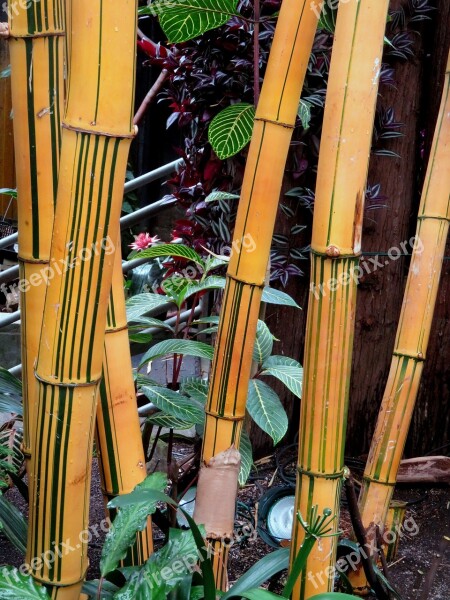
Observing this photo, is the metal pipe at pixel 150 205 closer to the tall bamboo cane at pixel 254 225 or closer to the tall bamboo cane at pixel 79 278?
the tall bamboo cane at pixel 254 225

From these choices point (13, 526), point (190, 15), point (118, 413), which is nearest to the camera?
point (118, 413)

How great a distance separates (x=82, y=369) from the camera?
76 centimetres

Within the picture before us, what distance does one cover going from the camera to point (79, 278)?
0.73 metres

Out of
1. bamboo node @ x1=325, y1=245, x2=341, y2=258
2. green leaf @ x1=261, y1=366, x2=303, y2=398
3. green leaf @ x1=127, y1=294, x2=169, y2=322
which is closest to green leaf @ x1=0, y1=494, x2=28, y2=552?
green leaf @ x1=127, y1=294, x2=169, y2=322

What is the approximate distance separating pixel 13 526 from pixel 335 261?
2.12 feet

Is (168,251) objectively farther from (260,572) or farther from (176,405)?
(260,572)

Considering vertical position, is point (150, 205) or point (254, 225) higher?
point (254, 225)

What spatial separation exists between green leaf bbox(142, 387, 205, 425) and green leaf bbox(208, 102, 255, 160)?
1.59ft

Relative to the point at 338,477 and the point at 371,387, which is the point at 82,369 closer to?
the point at 338,477

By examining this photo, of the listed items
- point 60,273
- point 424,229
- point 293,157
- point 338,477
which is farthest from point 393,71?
point 60,273

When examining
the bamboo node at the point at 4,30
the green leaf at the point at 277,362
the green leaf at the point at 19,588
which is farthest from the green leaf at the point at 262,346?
the bamboo node at the point at 4,30

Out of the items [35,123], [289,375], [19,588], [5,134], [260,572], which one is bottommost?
[260,572]

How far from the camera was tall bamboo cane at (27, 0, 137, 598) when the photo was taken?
685 mm

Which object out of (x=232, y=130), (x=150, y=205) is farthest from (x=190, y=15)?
(x=150, y=205)
